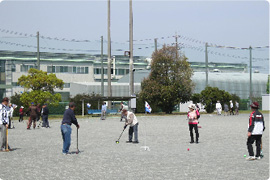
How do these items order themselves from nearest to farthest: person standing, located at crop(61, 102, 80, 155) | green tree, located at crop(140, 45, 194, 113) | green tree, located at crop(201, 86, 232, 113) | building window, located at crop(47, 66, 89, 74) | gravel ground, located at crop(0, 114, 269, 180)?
1. gravel ground, located at crop(0, 114, 269, 180)
2. person standing, located at crop(61, 102, 80, 155)
3. green tree, located at crop(140, 45, 194, 113)
4. green tree, located at crop(201, 86, 232, 113)
5. building window, located at crop(47, 66, 89, 74)

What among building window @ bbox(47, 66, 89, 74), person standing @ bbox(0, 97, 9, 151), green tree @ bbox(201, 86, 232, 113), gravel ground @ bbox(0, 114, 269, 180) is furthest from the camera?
building window @ bbox(47, 66, 89, 74)

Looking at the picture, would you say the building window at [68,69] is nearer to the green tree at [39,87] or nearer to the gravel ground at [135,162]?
the green tree at [39,87]

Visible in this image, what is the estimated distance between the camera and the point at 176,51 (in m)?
59.3

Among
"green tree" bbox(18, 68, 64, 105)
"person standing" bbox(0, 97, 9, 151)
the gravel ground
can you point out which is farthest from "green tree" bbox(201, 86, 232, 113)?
"person standing" bbox(0, 97, 9, 151)

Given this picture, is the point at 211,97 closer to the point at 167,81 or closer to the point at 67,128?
the point at 167,81

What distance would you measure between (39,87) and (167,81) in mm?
15239

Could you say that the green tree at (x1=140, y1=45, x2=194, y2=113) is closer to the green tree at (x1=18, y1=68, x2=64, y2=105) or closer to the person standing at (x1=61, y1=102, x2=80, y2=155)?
the green tree at (x1=18, y1=68, x2=64, y2=105)

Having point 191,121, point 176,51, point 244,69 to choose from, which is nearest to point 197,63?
point 244,69

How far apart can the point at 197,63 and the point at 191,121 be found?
4158 inches

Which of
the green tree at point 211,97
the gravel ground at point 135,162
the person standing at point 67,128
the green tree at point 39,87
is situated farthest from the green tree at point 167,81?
the person standing at point 67,128

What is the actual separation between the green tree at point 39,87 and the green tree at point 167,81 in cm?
1147

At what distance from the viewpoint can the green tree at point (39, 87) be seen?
49.6 metres

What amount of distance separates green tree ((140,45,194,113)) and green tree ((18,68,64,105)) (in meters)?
11.5

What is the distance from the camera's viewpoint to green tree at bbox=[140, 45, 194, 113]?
188 feet
